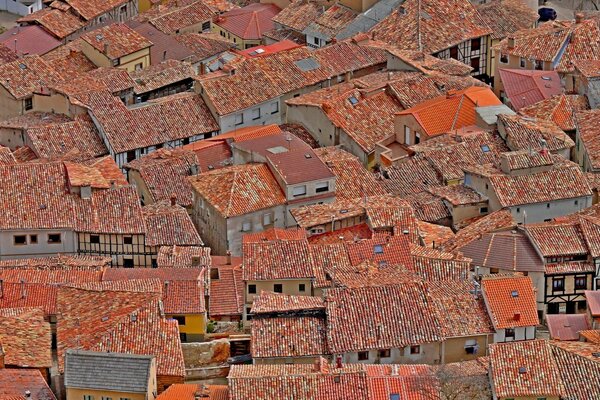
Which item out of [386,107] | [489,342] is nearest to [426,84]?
[386,107]

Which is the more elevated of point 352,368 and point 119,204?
point 119,204

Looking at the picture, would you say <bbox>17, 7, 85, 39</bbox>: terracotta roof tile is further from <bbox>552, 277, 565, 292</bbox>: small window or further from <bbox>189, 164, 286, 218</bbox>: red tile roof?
<bbox>552, 277, 565, 292</bbox>: small window

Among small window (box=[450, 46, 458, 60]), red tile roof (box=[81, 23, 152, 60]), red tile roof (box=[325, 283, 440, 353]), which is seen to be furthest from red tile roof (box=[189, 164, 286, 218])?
small window (box=[450, 46, 458, 60])

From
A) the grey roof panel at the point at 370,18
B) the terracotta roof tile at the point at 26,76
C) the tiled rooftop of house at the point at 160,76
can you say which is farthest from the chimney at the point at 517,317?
the grey roof panel at the point at 370,18

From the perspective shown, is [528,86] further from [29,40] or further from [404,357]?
[29,40]

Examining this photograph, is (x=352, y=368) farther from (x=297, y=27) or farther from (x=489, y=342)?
(x=297, y=27)

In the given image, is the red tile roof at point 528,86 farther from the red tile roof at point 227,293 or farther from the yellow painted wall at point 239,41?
the red tile roof at point 227,293

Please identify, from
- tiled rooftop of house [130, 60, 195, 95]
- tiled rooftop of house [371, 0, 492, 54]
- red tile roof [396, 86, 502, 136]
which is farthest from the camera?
tiled rooftop of house [371, 0, 492, 54]
